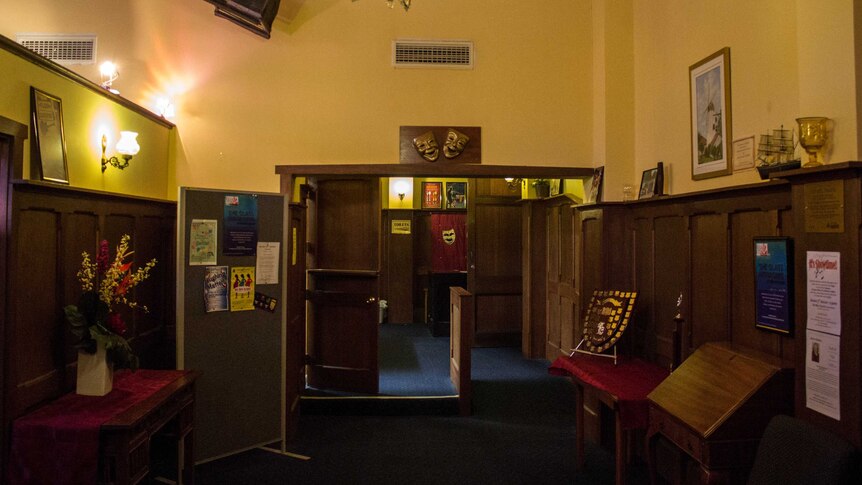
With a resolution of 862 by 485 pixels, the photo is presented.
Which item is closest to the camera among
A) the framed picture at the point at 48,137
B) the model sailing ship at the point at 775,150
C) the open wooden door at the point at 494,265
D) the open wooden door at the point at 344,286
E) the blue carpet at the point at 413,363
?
the model sailing ship at the point at 775,150

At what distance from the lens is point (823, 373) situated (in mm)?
2010

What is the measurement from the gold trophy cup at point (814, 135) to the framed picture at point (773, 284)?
42cm

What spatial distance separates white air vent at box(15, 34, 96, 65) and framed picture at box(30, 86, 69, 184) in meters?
1.86

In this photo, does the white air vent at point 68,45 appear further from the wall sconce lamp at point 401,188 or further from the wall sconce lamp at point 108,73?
the wall sconce lamp at point 401,188

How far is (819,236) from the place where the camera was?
6.73 ft

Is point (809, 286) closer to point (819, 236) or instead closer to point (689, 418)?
point (819, 236)

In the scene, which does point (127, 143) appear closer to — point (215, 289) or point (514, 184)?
point (215, 289)

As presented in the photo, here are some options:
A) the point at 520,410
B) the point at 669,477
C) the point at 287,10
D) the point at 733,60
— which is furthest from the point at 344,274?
the point at 733,60

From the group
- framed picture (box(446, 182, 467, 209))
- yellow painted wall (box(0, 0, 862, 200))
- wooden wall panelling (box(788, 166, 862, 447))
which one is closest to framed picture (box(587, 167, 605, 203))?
yellow painted wall (box(0, 0, 862, 200))

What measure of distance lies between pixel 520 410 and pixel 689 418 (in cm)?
245

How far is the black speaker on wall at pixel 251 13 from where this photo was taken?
3904 millimetres

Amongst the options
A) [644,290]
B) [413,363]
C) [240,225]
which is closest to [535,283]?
[413,363]

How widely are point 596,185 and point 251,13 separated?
131 inches

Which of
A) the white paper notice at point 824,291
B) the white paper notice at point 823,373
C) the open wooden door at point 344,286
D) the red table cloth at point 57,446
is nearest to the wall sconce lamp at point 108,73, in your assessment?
the open wooden door at point 344,286
